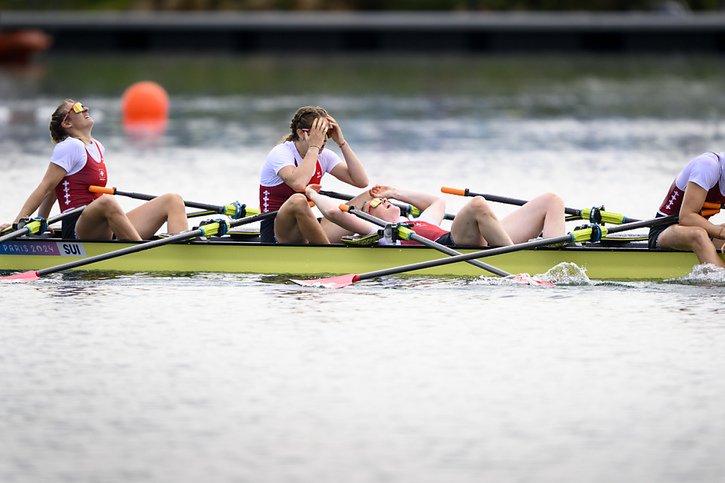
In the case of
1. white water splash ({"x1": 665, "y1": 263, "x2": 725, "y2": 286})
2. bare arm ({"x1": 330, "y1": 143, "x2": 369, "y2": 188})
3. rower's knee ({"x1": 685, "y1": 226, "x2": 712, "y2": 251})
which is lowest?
white water splash ({"x1": 665, "y1": 263, "x2": 725, "y2": 286})

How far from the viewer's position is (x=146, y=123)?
28750mm

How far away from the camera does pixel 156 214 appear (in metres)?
12.0

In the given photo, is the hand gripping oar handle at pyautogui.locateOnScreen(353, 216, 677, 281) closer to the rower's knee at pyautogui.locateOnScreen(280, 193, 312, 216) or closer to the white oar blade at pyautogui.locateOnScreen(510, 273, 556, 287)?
the white oar blade at pyautogui.locateOnScreen(510, 273, 556, 287)

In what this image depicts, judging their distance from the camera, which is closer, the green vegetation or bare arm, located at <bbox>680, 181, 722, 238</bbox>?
bare arm, located at <bbox>680, 181, 722, 238</bbox>

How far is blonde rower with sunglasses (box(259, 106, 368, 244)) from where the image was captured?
1156 cm

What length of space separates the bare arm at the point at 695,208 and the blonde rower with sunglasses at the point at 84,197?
401cm

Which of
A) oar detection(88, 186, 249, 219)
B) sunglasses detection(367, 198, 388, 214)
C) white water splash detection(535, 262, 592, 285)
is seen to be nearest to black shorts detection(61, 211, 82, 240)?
oar detection(88, 186, 249, 219)

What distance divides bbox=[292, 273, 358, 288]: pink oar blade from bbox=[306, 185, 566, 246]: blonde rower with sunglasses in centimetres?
55

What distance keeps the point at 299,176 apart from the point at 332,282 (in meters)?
0.90

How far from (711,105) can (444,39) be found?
17.6m

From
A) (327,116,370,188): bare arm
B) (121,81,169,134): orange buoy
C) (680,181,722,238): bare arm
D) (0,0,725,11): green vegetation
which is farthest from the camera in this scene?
(0,0,725,11): green vegetation

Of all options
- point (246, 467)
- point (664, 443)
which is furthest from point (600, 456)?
point (246, 467)

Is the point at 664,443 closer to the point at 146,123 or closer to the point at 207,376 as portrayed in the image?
the point at 207,376

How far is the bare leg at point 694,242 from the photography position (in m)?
11.0
